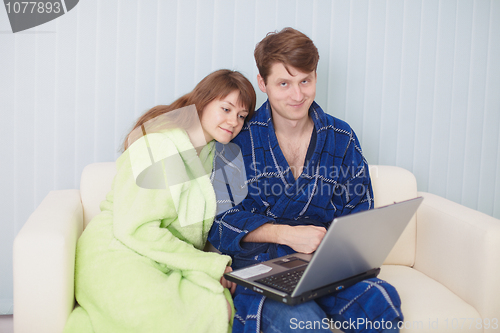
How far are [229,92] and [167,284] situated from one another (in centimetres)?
76

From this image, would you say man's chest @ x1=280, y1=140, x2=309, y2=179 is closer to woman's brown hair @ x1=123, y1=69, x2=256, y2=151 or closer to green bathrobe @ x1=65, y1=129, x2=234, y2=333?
woman's brown hair @ x1=123, y1=69, x2=256, y2=151

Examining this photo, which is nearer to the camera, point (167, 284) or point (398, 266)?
point (167, 284)

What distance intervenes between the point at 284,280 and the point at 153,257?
0.45 metres

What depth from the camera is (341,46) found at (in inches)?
78.4

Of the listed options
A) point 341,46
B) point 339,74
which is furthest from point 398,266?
point 341,46

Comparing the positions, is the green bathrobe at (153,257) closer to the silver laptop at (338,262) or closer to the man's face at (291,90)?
the silver laptop at (338,262)

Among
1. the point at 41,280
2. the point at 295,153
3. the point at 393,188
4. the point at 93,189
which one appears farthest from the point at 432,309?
the point at 93,189

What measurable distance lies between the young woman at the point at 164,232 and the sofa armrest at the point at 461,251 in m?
0.85

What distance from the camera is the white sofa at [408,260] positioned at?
1.15 meters

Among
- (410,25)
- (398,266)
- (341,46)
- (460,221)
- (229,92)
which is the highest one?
(410,25)

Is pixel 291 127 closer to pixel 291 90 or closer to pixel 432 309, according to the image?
pixel 291 90

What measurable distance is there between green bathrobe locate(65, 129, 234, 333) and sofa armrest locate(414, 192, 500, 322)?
2.82ft

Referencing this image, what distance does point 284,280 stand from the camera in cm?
112

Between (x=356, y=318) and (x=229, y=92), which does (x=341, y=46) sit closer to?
(x=229, y=92)
